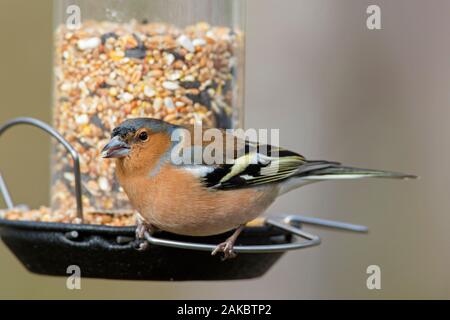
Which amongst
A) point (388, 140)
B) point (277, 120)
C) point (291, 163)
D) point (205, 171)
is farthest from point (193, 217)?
point (388, 140)

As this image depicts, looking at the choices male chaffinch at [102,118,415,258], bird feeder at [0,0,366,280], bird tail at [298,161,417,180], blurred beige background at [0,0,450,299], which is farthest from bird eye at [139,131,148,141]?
blurred beige background at [0,0,450,299]

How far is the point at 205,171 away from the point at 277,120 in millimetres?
3860

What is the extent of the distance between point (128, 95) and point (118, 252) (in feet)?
3.47

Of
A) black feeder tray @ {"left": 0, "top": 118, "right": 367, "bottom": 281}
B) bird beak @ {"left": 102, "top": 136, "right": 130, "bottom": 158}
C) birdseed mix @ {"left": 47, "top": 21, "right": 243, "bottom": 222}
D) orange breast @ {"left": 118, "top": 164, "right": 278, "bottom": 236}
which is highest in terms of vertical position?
birdseed mix @ {"left": 47, "top": 21, "right": 243, "bottom": 222}

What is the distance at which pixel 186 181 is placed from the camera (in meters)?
4.53

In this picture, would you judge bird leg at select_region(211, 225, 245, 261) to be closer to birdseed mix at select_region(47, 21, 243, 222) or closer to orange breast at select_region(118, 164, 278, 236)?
orange breast at select_region(118, 164, 278, 236)

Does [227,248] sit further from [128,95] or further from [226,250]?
[128,95]

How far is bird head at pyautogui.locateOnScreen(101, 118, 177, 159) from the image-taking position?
179 inches

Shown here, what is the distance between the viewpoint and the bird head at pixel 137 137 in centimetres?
454

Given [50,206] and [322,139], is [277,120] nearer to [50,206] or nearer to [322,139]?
[322,139]

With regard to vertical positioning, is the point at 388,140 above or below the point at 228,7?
below

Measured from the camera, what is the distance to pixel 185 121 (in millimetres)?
5082

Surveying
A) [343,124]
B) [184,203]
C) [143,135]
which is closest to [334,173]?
[184,203]

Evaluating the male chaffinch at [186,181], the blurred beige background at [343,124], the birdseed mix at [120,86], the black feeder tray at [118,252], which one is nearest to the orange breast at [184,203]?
the male chaffinch at [186,181]
